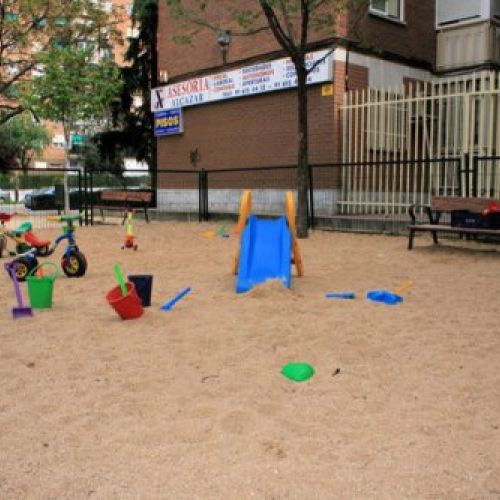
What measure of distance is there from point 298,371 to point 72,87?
1953 cm

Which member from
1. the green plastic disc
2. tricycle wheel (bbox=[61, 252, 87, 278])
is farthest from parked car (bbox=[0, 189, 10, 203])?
the green plastic disc

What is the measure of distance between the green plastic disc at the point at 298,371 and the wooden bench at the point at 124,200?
42.2ft

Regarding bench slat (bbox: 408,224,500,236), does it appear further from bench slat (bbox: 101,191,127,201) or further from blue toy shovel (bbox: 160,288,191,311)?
bench slat (bbox: 101,191,127,201)

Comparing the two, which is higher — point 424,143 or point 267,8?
point 267,8

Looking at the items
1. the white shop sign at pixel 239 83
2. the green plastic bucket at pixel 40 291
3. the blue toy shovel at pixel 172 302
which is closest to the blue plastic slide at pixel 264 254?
the blue toy shovel at pixel 172 302

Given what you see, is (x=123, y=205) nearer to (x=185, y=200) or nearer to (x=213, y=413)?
(x=185, y=200)

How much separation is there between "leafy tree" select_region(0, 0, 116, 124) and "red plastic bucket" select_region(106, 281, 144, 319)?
60.0 ft

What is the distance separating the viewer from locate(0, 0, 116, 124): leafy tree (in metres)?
21.9

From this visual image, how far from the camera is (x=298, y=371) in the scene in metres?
3.97

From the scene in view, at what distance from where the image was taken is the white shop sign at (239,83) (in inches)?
565

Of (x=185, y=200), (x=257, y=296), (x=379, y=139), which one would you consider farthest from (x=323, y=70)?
(x=257, y=296)

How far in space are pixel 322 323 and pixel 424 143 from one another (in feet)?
32.3

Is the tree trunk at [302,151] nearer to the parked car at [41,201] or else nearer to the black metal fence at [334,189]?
the black metal fence at [334,189]

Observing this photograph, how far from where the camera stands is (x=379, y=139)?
14234 millimetres
